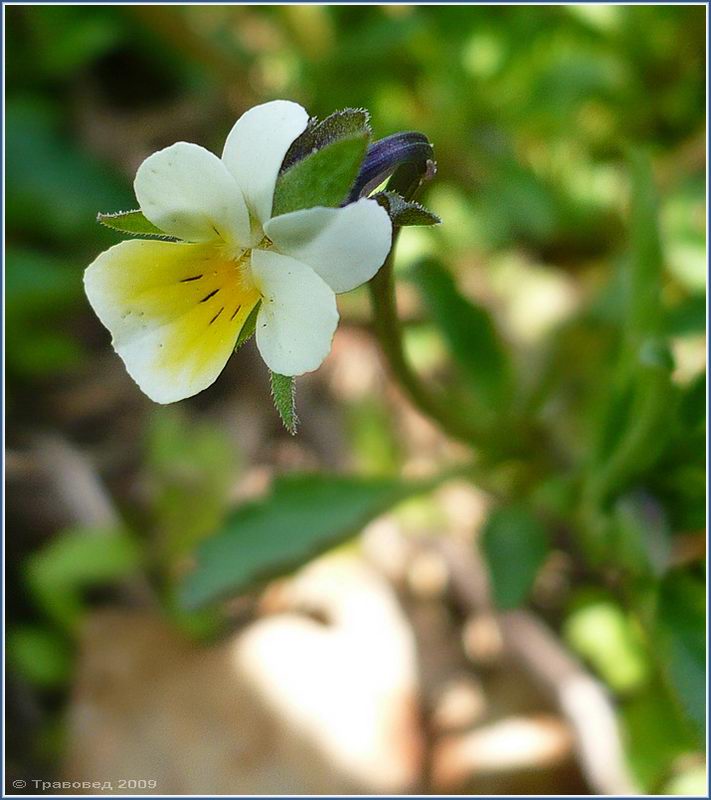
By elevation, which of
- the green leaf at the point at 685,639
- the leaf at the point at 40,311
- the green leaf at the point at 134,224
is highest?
the leaf at the point at 40,311

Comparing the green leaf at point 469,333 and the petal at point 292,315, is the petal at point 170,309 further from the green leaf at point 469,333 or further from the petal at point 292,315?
the green leaf at point 469,333

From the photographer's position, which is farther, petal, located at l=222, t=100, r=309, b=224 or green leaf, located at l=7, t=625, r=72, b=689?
green leaf, located at l=7, t=625, r=72, b=689

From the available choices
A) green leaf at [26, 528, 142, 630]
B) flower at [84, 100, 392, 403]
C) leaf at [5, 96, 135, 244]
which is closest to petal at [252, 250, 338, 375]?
flower at [84, 100, 392, 403]

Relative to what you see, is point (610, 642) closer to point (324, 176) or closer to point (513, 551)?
point (513, 551)

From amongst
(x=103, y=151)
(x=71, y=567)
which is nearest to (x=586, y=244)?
(x=103, y=151)

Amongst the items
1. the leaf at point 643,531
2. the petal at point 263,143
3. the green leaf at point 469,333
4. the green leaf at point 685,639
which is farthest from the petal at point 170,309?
the green leaf at point 685,639

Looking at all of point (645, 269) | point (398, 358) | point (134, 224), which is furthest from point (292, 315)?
point (645, 269)

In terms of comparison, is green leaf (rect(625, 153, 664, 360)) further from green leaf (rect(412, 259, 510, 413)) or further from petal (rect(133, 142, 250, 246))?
petal (rect(133, 142, 250, 246))
